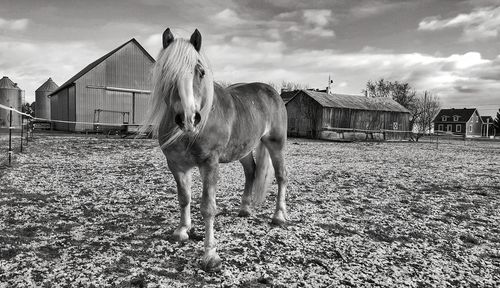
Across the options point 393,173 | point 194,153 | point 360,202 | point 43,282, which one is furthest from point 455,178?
point 43,282

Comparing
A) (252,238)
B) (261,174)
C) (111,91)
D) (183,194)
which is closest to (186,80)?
(183,194)

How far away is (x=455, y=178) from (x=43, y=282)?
30.8ft

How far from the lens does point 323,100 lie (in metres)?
36.1

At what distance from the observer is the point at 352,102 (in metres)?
38.2

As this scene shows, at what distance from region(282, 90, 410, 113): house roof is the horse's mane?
32857mm

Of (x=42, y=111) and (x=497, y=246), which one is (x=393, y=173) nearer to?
(x=497, y=246)

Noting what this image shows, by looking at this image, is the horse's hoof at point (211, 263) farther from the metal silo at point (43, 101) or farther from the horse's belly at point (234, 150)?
the metal silo at point (43, 101)

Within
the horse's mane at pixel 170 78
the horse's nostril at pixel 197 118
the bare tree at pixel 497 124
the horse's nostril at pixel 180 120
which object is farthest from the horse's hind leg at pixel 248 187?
the bare tree at pixel 497 124

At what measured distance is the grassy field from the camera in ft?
9.41

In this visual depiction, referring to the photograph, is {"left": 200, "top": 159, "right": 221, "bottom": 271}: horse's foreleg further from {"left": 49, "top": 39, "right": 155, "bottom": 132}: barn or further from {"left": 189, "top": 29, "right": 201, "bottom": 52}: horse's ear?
{"left": 49, "top": 39, "right": 155, "bottom": 132}: barn

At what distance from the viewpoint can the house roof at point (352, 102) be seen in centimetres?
3606

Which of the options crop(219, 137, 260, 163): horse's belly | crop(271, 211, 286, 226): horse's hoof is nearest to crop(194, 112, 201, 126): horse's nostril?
crop(219, 137, 260, 163): horse's belly

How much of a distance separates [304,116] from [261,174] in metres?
33.6

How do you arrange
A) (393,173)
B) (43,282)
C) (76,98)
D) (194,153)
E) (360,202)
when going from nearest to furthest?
(43,282), (194,153), (360,202), (393,173), (76,98)
